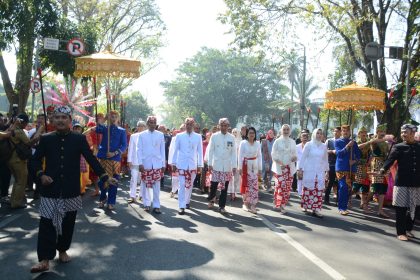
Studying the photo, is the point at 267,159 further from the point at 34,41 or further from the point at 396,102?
the point at 34,41

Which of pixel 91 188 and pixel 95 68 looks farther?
pixel 91 188

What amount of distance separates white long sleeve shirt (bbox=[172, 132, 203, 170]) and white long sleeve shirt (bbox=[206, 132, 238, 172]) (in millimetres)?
323

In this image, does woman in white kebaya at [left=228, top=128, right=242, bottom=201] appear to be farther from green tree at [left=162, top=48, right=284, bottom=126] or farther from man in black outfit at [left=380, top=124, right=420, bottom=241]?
green tree at [left=162, top=48, right=284, bottom=126]

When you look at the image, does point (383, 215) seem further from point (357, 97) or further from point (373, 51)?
point (373, 51)

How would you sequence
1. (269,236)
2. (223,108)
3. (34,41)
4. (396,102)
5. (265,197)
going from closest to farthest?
(269,236)
(265,197)
(396,102)
(34,41)
(223,108)

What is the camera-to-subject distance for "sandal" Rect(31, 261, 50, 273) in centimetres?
542

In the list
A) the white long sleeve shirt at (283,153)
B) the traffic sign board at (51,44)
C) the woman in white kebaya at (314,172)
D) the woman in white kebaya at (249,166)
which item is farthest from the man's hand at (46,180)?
the traffic sign board at (51,44)

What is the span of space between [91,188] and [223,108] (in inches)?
2156

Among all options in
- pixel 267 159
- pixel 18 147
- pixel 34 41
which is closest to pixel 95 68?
pixel 18 147

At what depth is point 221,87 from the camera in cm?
6819

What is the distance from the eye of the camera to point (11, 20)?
15961 millimetres

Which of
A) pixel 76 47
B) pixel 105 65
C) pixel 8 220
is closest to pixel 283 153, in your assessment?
pixel 105 65

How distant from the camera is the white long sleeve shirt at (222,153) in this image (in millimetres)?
10828

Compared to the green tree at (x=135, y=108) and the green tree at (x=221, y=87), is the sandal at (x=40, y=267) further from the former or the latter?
the green tree at (x=135, y=108)
